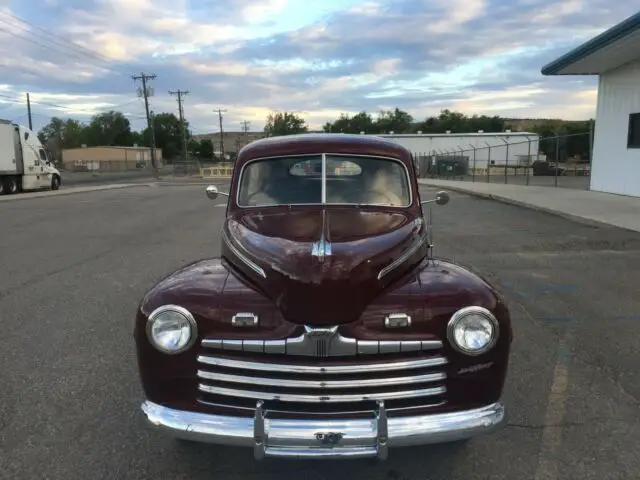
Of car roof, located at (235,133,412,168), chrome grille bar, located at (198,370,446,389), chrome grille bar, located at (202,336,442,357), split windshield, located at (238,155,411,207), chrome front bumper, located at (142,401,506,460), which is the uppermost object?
car roof, located at (235,133,412,168)

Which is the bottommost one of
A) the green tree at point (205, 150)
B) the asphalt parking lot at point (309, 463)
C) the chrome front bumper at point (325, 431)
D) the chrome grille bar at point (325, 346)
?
the green tree at point (205, 150)

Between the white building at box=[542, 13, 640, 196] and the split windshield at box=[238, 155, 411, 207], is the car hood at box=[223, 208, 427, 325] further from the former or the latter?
the white building at box=[542, 13, 640, 196]

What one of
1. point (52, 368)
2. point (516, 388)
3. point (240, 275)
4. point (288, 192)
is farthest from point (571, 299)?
point (52, 368)

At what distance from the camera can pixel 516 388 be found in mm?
3953

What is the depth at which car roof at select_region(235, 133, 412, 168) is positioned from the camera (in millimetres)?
4395

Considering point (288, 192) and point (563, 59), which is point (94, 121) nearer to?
point (563, 59)

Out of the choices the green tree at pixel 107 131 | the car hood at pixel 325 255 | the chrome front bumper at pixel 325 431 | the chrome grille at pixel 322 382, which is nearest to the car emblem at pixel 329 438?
the chrome front bumper at pixel 325 431

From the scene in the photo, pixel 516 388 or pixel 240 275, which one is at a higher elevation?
pixel 240 275

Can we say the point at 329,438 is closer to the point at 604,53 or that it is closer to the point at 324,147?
the point at 324,147

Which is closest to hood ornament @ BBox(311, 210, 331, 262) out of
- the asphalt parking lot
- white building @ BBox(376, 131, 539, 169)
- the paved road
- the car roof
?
the asphalt parking lot

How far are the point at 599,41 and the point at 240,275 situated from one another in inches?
606

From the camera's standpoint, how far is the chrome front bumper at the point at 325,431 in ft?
8.18

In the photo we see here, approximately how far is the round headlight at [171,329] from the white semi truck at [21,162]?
91.8 ft

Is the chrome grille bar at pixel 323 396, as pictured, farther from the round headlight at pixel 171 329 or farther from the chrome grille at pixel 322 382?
the round headlight at pixel 171 329
